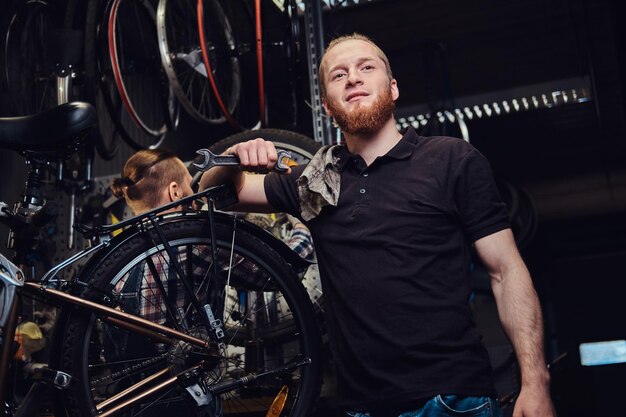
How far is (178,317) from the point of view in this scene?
2.35m

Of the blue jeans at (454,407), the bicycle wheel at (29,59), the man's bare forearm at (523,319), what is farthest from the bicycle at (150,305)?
the bicycle wheel at (29,59)

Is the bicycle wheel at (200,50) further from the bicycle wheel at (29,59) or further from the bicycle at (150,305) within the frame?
the bicycle at (150,305)

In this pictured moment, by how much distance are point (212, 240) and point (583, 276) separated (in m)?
10.1

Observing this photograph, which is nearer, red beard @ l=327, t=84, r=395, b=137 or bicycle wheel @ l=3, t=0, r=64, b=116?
red beard @ l=327, t=84, r=395, b=137

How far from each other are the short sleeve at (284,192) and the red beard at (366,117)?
241 millimetres

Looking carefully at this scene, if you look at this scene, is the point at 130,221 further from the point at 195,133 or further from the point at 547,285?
the point at 547,285

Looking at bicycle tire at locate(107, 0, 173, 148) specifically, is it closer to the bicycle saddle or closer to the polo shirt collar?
the bicycle saddle

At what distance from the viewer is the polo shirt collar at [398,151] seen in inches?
88.0

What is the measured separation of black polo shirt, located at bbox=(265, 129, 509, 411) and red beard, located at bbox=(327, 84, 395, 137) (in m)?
0.10

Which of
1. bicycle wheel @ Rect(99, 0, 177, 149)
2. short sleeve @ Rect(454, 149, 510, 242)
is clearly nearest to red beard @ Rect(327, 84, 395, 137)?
short sleeve @ Rect(454, 149, 510, 242)

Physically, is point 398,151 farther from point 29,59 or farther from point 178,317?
point 29,59

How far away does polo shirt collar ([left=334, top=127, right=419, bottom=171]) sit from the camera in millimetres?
2236

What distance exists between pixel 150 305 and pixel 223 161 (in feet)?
1.88

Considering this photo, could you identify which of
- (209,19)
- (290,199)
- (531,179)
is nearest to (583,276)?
(531,179)
